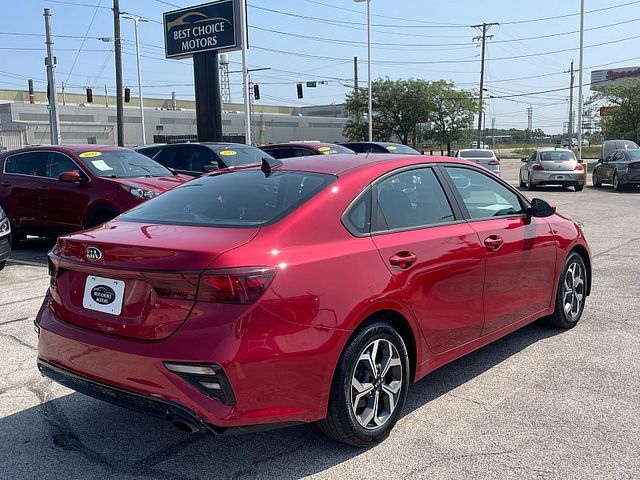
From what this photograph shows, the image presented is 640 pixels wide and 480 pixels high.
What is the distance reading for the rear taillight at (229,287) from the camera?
2.87 meters

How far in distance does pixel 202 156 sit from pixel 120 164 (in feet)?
8.16

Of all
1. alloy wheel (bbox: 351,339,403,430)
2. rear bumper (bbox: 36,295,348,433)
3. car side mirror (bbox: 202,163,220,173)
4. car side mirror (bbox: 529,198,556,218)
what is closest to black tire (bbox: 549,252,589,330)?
car side mirror (bbox: 529,198,556,218)

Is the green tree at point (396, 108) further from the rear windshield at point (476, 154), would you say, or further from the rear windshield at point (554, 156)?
the rear windshield at point (554, 156)

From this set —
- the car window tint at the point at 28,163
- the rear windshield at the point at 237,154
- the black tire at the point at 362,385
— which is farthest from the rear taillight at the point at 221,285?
the rear windshield at the point at 237,154

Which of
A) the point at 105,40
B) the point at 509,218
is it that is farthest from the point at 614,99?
the point at 509,218

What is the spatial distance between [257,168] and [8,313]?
3603 millimetres

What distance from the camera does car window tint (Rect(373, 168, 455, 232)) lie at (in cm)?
375

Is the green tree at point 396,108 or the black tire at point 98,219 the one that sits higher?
the green tree at point 396,108

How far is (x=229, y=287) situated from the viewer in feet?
9.41

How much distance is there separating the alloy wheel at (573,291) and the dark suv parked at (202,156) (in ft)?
23.8

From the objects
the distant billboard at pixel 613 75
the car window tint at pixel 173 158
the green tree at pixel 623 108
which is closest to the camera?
the car window tint at pixel 173 158

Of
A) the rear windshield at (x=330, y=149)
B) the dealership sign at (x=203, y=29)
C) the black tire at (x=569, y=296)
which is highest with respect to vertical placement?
the dealership sign at (x=203, y=29)

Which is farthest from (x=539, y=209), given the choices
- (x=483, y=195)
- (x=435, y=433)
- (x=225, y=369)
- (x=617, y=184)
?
(x=617, y=184)

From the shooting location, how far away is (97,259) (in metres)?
3.21
